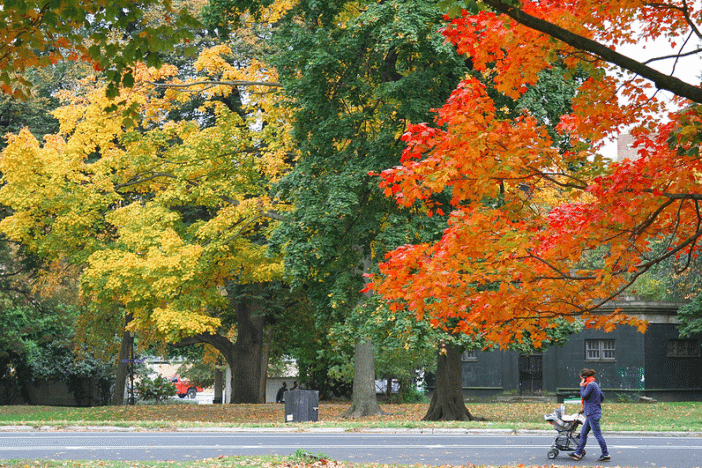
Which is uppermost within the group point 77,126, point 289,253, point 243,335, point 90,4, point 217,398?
point 77,126

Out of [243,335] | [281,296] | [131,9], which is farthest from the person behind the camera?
[243,335]

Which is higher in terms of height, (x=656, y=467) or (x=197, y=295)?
(x=197, y=295)

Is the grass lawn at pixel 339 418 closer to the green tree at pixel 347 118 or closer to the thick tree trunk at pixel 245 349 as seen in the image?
the thick tree trunk at pixel 245 349

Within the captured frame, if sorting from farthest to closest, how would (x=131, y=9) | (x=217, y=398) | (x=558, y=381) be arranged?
(x=217, y=398) < (x=558, y=381) < (x=131, y=9)

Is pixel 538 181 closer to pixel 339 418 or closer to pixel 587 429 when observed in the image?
pixel 587 429

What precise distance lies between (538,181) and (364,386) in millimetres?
15579

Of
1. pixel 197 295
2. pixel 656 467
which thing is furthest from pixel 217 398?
pixel 656 467

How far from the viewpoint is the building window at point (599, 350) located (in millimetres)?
33875

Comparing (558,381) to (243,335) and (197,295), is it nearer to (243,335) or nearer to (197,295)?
(243,335)

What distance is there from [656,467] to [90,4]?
35.7ft

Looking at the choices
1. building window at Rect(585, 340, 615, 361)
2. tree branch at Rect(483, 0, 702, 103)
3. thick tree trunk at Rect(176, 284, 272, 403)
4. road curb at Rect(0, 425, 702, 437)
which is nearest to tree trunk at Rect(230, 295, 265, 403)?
thick tree trunk at Rect(176, 284, 272, 403)

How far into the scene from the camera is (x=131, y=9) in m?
6.54

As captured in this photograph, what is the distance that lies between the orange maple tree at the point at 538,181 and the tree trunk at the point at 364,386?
14.3 m

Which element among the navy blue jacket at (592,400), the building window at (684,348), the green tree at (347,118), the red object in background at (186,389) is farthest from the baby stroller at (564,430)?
the red object in background at (186,389)
